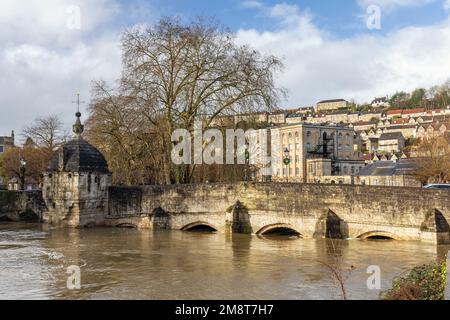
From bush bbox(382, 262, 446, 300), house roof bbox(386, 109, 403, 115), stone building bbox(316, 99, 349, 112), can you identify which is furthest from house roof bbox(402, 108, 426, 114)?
bush bbox(382, 262, 446, 300)

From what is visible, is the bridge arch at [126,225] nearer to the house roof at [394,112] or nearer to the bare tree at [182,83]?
the bare tree at [182,83]

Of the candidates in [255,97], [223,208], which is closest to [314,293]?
[223,208]

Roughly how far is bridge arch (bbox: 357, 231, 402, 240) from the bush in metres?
14.1

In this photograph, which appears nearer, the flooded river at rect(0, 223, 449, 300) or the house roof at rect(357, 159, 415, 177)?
the flooded river at rect(0, 223, 449, 300)

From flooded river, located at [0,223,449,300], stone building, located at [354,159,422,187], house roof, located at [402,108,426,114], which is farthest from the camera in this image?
house roof, located at [402,108,426,114]

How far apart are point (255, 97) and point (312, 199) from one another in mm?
9317

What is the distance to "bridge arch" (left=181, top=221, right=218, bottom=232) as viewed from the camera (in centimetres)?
3155

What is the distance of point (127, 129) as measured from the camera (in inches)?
1411

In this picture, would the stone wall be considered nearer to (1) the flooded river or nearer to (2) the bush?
(1) the flooded river

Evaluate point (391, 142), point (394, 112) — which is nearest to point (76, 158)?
point (391, 142)

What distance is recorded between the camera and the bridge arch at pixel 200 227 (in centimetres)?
3155

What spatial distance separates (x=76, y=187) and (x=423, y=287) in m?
24.4

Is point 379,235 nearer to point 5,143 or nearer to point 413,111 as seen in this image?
point 5,143

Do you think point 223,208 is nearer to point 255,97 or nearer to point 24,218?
point 255,97
